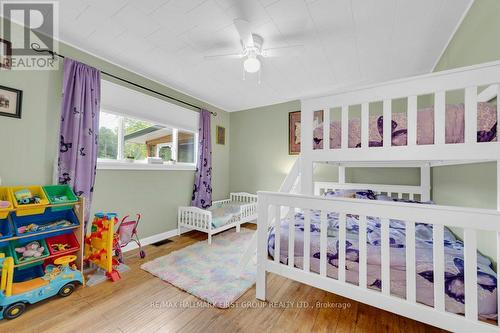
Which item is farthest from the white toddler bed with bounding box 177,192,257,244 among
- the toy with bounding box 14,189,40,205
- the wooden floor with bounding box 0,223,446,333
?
the toy with bounding box 14,189,40,205

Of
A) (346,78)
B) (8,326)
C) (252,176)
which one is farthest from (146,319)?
(346,78)

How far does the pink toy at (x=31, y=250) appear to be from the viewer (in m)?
1.72

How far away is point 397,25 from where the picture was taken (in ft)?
6.07

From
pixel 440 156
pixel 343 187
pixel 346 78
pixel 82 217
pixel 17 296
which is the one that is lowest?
pixel 17 296

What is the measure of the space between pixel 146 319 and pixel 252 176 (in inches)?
120

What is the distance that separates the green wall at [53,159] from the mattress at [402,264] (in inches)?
78.2

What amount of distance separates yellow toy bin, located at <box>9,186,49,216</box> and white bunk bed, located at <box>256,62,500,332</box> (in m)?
1.95

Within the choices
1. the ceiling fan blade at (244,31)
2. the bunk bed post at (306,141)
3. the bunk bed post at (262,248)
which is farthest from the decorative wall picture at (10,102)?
the bunk bed post at (306,141)

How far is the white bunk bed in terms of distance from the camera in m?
1.06

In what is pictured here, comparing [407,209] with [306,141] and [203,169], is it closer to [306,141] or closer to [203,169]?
[306,141]

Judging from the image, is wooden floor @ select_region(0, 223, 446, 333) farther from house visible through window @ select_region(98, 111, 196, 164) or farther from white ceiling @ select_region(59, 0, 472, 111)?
white ceiling @ select_region(59, 0, 472, 111)

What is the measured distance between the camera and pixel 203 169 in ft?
12.0

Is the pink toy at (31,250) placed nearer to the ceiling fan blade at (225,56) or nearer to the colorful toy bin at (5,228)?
the colorful toy bin at (5,228)

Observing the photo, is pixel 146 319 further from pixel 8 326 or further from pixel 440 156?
pixel 440 156
